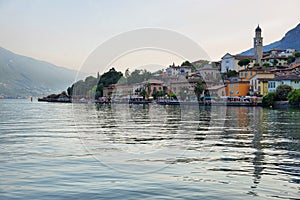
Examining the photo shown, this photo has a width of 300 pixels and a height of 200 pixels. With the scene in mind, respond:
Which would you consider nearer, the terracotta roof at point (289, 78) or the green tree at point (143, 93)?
the terracotta roof at point (289, 78)

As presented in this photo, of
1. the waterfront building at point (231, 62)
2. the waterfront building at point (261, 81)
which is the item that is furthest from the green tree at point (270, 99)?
the waterfront building at point (231, 62)

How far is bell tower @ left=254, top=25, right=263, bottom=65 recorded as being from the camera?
124m

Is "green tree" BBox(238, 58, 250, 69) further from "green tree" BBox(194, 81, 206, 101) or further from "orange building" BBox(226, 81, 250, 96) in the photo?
"green tree" BBox(194, 81, 206, 101)

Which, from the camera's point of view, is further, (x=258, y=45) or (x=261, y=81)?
(x=258, y=45)

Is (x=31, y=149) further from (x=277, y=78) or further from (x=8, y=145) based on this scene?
(x=277, y=78)

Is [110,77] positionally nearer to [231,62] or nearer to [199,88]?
[199,88]

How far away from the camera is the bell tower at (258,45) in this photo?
123956mm

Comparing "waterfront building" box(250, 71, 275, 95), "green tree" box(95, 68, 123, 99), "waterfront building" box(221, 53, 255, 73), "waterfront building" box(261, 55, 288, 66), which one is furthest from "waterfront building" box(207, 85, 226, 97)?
"green tree" box(95, 68, 123, 99)

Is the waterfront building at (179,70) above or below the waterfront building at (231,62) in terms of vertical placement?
below

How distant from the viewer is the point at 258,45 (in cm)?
13075

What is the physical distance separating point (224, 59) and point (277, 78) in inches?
1601

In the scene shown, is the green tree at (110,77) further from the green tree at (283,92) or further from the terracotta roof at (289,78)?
the green tree at (283,92)

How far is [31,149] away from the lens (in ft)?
54.3

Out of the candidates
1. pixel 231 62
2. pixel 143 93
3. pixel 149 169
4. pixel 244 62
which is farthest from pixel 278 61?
pixel 149 169
